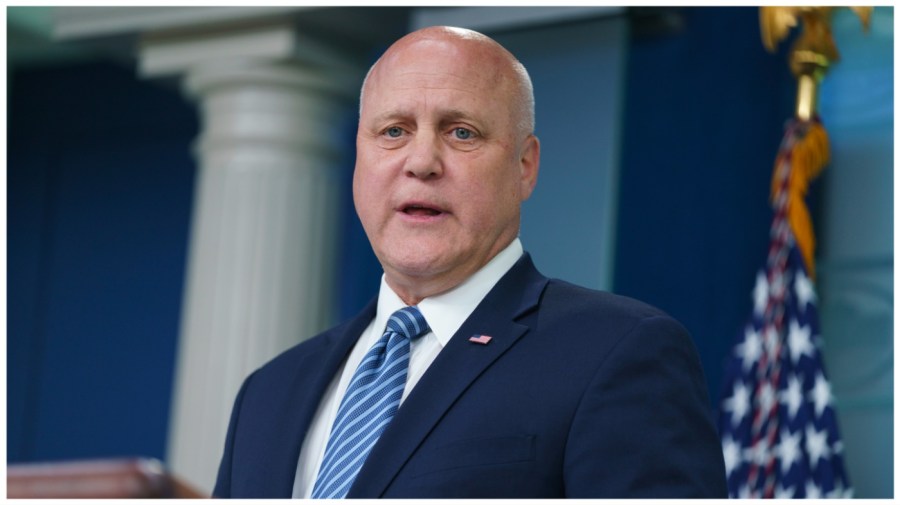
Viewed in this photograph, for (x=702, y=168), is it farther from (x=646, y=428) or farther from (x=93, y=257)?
(x=646, y=428)

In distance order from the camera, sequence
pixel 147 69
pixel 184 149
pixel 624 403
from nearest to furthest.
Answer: pixel 624 403 < pixel 147 69 < pixel 184 149

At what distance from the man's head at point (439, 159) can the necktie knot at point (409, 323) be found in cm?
5

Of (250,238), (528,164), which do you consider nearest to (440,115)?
(528,164)

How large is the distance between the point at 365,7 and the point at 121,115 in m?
2.01

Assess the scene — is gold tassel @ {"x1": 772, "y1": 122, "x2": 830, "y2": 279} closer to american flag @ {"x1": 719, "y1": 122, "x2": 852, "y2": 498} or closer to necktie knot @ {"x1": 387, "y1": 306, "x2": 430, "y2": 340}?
american flag @ {"x1": 719, "y1": 122, "x2": 852, "y2": 498}

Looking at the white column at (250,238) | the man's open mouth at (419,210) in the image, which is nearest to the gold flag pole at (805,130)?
the white column at (250,238)

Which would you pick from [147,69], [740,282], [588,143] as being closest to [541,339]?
[588,143]

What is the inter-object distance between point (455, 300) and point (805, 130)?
2970 millimetres

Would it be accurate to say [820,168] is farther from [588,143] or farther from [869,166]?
[588,143]

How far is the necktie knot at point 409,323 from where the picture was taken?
6.46ft

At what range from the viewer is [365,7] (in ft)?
16.7

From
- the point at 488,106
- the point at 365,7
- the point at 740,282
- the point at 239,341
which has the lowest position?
the point at 239,341

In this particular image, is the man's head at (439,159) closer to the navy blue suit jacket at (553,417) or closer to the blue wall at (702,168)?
the navy blue suit jacket at (553,417)

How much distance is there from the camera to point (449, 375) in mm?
1851
